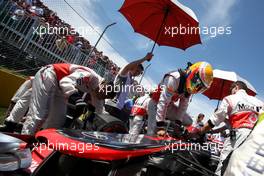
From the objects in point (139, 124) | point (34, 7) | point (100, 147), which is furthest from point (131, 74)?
point (34, 7)

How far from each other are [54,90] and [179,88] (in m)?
1.87

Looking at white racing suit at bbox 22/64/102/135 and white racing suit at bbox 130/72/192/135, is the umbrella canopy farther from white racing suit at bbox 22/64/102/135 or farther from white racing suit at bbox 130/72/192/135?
white racing suit at bbox 22/64/102/135

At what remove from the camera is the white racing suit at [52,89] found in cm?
351

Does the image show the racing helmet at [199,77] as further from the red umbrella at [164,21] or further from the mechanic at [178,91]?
the red umbrella at [164,21]

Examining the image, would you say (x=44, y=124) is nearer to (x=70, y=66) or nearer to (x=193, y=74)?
(x=70, y=66)

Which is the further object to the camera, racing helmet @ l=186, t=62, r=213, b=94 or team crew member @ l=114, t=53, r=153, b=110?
team crew member @ l=114, t=53, r=153, b=110

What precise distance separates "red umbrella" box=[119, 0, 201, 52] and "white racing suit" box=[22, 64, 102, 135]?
7.64ft

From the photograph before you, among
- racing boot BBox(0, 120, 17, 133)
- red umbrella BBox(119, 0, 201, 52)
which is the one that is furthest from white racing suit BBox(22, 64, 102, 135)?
red umbrella BBox(119, 0, 201, 52)

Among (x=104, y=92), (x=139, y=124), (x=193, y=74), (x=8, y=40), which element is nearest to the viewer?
(x=104, y=92)

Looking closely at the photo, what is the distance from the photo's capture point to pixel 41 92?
3645 mm

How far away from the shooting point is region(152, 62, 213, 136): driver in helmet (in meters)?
3.89

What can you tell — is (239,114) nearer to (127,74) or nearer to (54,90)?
(127,74)

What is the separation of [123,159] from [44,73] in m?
2.38

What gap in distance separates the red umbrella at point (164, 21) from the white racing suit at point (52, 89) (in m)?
2.33
